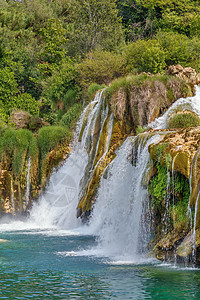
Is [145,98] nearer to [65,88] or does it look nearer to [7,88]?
[65,88]

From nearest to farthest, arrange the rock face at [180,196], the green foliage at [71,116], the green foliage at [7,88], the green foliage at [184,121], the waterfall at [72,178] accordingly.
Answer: the rock face at [180,196]
the green foliage at [184,121]
the waterfall at [72,178]
the green foliage at [71,116]
the green foliage at [7,88]

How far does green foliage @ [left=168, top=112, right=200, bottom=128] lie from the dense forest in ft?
23.2

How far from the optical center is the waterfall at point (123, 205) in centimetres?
1335

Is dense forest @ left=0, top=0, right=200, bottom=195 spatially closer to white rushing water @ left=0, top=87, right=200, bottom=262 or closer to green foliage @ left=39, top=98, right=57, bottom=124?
green foliage @ left=39, top=98, right=57, bottom=124

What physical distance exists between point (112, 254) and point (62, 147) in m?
10.4

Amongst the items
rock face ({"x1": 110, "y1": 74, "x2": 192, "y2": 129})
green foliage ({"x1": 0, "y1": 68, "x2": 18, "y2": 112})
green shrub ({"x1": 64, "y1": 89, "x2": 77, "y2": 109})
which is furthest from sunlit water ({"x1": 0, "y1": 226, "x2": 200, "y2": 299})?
green foliage ({"x1": 0, "y1": 68, "x2": 18, "y2": 112})

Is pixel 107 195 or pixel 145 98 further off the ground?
pixel 145 98

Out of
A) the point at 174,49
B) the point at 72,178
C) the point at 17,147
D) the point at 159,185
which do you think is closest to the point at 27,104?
the point at 17,147

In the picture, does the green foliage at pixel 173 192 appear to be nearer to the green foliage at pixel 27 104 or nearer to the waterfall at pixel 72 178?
the waterfall at pixel 72 178

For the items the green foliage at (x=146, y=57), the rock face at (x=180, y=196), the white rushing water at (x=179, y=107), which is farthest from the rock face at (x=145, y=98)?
the rock face at (x=180, y=196)

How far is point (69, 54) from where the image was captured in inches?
1406

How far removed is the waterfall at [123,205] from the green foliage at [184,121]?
2.39 meters

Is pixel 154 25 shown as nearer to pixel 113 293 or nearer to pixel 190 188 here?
pixel 190 188

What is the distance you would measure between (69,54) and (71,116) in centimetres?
1272
